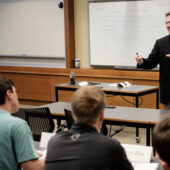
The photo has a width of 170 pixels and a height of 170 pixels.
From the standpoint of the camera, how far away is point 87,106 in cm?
194

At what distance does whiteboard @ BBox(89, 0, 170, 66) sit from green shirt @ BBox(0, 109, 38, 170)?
5370mm

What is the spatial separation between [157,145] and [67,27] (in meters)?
6.75

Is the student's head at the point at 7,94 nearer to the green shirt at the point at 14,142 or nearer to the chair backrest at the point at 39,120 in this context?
the green shirt at the point at 14,142

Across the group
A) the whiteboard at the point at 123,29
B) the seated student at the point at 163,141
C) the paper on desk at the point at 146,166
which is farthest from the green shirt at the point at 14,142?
the whiteboard at the point at 123,29

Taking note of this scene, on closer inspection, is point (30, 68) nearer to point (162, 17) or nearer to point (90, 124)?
point (162, 17)

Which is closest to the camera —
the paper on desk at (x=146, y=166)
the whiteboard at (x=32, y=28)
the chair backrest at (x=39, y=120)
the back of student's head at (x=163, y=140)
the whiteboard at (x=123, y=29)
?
the back of student's head at (x=163, y=140)

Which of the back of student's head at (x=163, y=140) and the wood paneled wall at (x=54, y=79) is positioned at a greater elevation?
the back of student's head at (x=163, y=140)

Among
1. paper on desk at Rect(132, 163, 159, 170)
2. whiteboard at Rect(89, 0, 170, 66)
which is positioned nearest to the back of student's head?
paper on desk at Rect(132, 163, 159, 170)

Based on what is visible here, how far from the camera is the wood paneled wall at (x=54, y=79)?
719cm

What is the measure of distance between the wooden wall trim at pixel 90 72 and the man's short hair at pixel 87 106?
5.17 meters

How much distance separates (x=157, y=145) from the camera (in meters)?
1.43

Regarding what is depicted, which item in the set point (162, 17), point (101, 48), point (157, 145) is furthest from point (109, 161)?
point (101, 48)

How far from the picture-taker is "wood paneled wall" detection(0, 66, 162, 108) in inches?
283

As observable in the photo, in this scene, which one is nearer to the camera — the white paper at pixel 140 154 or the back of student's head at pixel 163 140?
the back of student's head at pixel 163 140
